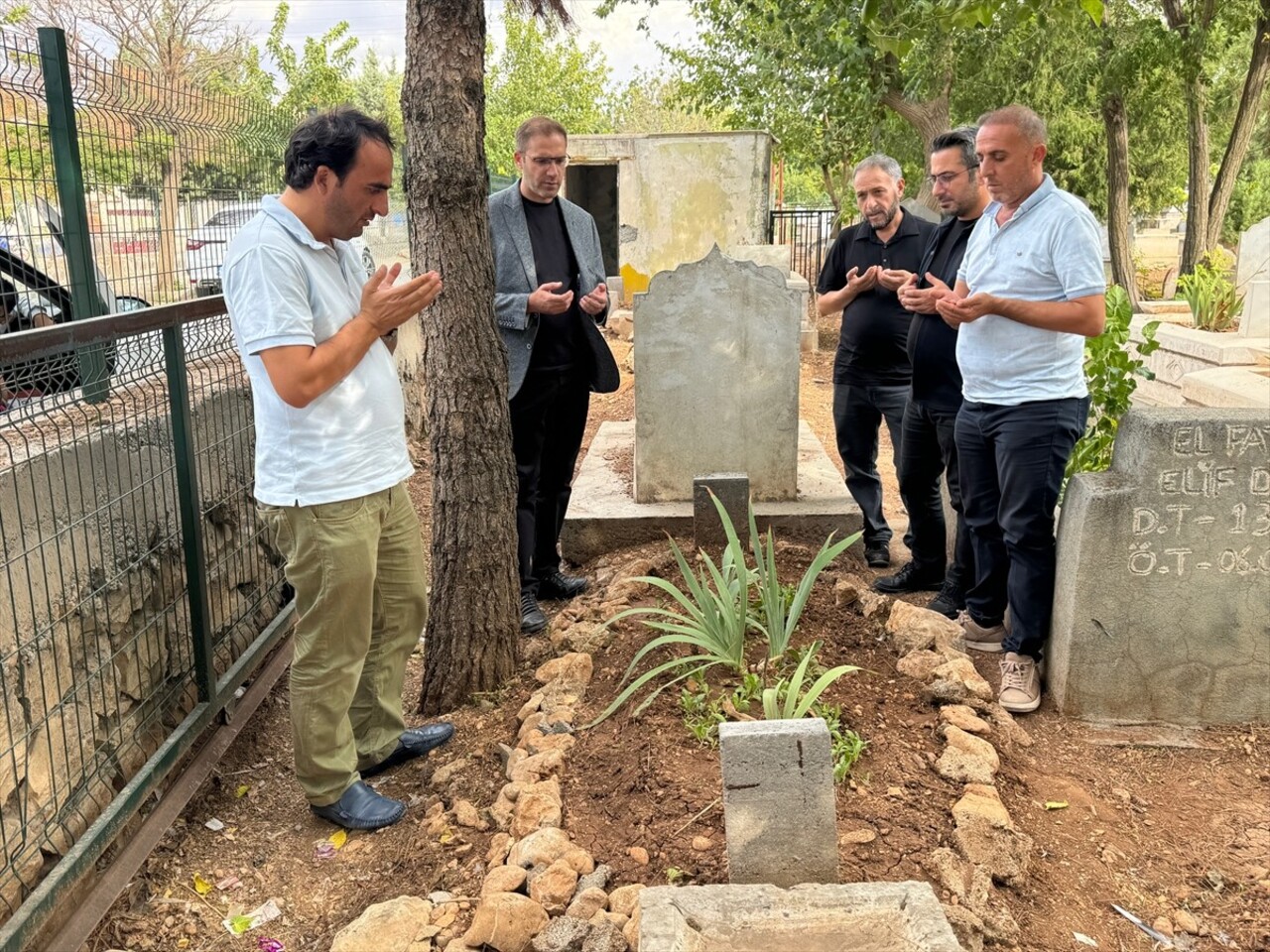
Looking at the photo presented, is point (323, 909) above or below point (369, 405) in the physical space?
below

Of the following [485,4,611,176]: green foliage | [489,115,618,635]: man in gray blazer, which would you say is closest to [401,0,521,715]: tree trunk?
[489,115,618,635]: man in gray blazer

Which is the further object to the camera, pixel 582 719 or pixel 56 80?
pixel 56 80

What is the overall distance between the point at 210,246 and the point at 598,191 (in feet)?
47.6

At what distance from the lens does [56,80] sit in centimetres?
352

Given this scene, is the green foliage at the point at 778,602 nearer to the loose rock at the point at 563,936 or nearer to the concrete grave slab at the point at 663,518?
the loose rock at the point at 563,936

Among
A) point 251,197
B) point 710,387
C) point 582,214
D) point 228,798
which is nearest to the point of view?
point 228,798

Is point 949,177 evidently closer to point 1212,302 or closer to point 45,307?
point 45,307

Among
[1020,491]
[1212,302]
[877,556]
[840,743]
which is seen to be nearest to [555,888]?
[840,743]

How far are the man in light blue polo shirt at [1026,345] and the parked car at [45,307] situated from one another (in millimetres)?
2688

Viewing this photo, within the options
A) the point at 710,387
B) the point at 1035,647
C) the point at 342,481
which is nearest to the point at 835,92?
the point at 710,387

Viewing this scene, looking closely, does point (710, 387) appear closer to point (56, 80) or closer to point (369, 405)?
point (369, 405)

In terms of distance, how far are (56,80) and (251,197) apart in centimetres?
201

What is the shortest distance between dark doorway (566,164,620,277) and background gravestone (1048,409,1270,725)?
1571cm

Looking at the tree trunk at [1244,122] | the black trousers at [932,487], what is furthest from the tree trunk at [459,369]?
the tree trunk at [1244,122]
